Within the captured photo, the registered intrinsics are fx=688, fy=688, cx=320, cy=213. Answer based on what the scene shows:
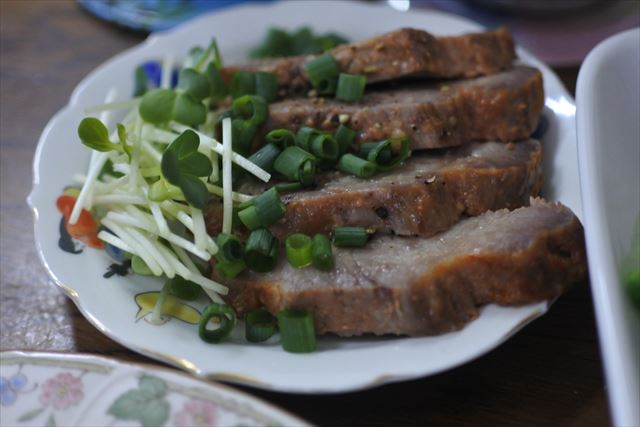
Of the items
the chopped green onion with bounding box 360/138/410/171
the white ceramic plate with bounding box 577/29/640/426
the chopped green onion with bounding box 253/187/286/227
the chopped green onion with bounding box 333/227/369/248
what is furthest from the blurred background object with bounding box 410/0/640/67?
the chopped green onion with bounding box 253/187/286/227

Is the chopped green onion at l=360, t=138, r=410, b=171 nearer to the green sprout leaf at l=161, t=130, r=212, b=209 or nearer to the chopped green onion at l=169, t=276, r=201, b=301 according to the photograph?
the green sprout leaf at l=161, t=130, r=212, b=209

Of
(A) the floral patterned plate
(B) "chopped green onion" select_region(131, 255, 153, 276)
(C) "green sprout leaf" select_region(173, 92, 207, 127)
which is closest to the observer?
(A) the floral patterned plate

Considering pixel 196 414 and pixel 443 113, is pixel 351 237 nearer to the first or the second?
pixel 443 113

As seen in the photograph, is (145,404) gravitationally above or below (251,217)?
below

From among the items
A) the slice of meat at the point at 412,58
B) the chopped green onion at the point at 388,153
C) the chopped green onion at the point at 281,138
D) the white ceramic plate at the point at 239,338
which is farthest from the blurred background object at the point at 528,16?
the chopped green onion at the point at 281,138

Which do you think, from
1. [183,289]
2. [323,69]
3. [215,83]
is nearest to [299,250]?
[183,289]

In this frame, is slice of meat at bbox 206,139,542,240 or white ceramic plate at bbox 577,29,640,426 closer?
white ceramic plate at bbox 577,29,640,426
